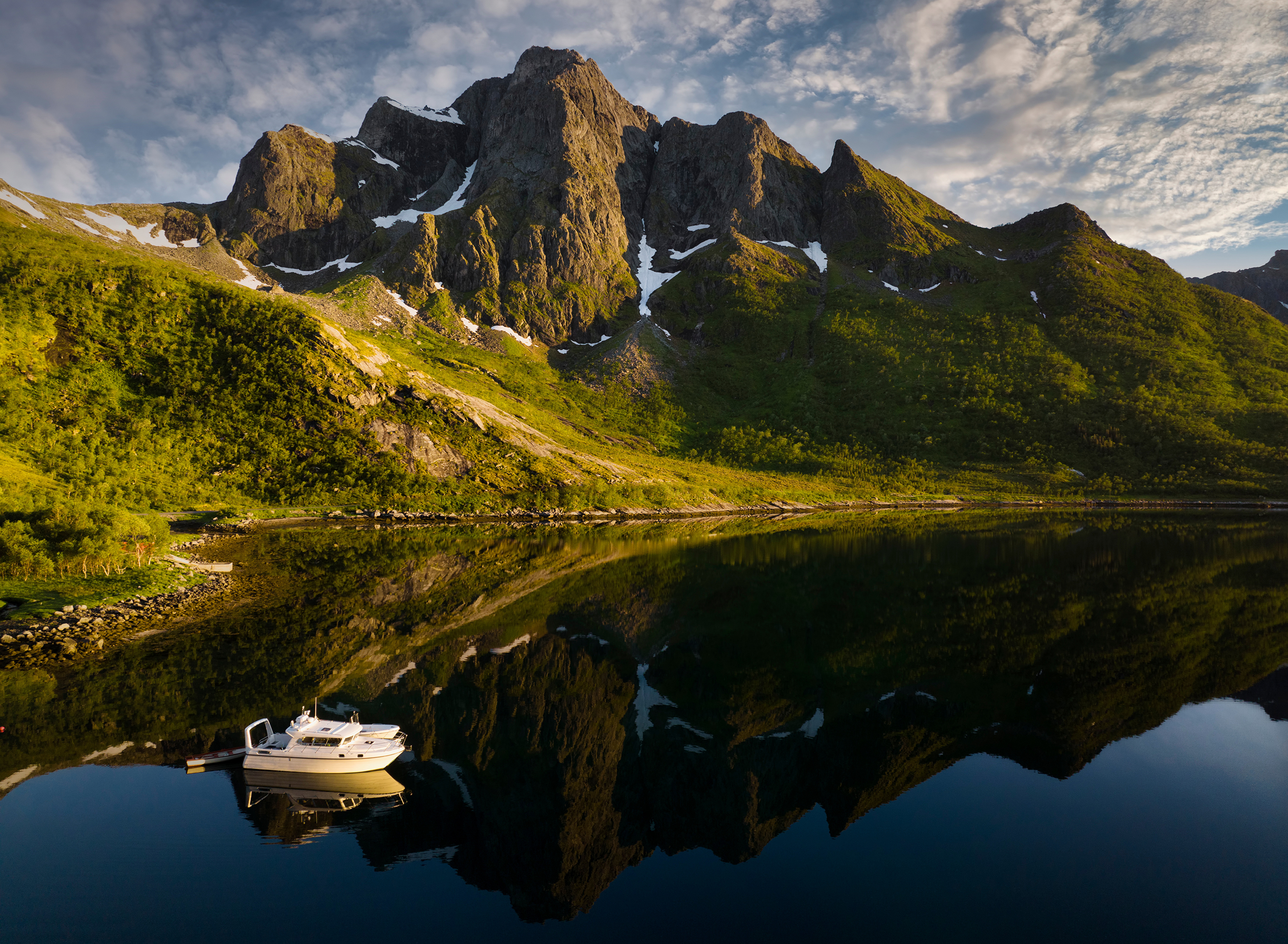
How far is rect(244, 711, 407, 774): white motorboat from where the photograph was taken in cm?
1428

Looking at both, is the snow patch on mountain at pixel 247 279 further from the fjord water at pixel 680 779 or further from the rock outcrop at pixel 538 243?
the fjord water at pixel 680 779

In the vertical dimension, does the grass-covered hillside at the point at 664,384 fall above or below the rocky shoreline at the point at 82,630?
above

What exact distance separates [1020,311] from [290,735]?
195418mm

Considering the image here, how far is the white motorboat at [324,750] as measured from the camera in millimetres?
14281

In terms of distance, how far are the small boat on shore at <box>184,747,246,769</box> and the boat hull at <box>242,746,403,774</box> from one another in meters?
0.65

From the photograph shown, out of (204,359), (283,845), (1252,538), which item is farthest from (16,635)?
(1252,538)

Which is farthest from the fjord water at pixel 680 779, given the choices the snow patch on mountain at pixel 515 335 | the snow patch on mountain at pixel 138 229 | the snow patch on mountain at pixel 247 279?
the snow patch on mountain at pixel 138 229

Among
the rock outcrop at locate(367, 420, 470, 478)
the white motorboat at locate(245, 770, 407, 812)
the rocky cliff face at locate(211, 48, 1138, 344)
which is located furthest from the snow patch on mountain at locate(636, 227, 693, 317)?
the white motorboat at locate(245, 770, 407, 812)

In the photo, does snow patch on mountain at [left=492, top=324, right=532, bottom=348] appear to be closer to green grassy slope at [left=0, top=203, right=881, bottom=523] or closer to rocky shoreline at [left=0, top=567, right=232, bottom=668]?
green grassy slope at [left=0, top=203, right=881, bottom=523]

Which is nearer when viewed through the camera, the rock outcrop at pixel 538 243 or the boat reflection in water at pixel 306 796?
the boat reflection in water at pixel 306 796

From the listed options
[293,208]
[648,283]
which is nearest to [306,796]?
[648,283]

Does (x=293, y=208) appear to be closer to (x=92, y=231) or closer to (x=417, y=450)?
(x=92, y=231)

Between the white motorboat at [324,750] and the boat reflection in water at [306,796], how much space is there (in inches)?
7.8

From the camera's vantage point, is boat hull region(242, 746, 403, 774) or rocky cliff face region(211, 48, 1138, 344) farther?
rocky cliff face region(211, 48, 1138, 344)
